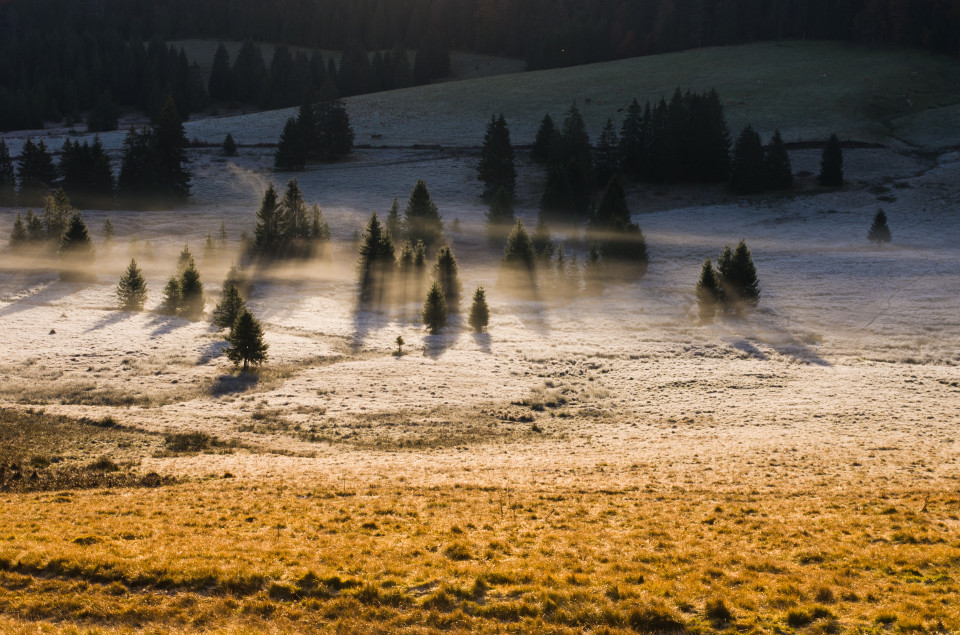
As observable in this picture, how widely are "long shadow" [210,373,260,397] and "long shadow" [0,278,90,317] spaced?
22.6 meters

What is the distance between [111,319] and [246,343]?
16.4m

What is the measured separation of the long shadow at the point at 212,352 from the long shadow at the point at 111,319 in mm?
8893

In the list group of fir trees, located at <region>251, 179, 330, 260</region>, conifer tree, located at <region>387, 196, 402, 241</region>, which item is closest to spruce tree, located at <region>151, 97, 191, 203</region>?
group of fir trees, located at <region>251, 179, 330, 260</region>

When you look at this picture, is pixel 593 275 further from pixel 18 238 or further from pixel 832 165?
pixel 18 238

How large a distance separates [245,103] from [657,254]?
130591mm

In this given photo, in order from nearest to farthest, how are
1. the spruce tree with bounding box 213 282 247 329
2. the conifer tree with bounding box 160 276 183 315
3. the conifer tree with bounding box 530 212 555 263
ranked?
1. the spruce tree with bounding box 213 282 247 329
2. the conifer tree with bounding box 160 276 183 315
3. the conifer tree with bounding box 530 212 555 263

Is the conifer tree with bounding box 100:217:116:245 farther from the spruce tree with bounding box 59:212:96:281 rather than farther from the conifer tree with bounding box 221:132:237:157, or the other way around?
the conifer tree with bounding box 221:132:237:157

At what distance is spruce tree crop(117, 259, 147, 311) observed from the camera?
1973 inches

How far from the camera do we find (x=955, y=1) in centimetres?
13812

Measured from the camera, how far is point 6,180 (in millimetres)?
87750

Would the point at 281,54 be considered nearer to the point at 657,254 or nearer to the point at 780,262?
the point at 657,254

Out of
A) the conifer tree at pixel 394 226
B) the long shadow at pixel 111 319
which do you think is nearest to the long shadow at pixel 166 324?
the long shadow at pixel 111 319

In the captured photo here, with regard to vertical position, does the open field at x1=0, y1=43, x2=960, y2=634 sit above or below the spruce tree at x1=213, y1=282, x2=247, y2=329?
below

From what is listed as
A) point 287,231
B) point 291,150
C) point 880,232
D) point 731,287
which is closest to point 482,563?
point 731,287
